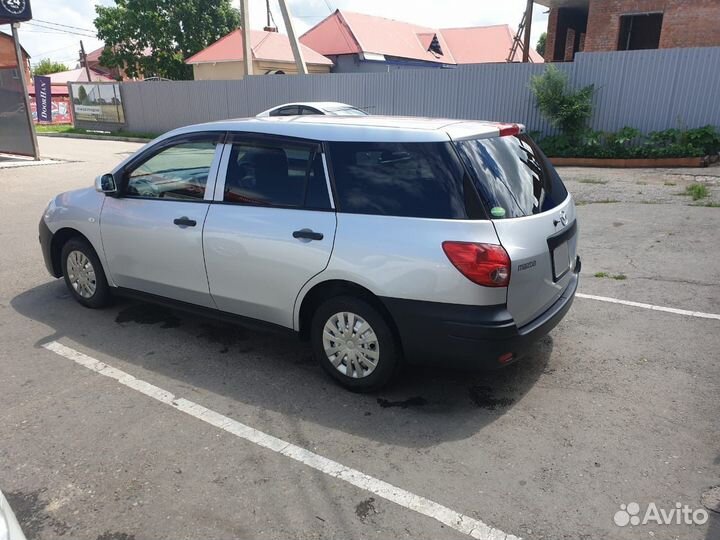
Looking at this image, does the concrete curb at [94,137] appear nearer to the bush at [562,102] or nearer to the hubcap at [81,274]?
the bush at [562,102]

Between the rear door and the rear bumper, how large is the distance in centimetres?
67

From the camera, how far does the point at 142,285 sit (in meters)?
4.71

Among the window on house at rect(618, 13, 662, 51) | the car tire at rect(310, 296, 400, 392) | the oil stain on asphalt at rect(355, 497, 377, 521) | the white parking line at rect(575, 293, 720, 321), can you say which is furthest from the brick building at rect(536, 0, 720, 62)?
the oil stain on asphalt at rect(355, 497, 377, 521)

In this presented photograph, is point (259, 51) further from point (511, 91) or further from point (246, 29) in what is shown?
point (511, 91)

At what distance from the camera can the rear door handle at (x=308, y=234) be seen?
11.8 feet

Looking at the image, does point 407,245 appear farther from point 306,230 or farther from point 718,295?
point 718,295

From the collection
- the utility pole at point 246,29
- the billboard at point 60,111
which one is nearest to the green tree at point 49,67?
the billboard at point 60,111

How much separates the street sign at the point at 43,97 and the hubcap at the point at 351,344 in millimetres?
31195

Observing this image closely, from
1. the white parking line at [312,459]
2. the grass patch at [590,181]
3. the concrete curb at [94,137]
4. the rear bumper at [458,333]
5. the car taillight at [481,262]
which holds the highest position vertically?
the car taillight at [481,262]

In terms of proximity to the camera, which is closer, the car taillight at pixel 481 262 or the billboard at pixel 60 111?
the car taillight at pixel 481 262

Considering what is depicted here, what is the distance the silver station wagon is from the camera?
326 cm

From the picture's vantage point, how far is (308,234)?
144 inches

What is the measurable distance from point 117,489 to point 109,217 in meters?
2.60

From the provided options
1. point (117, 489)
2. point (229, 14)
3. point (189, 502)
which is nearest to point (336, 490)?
point (189, 502)
